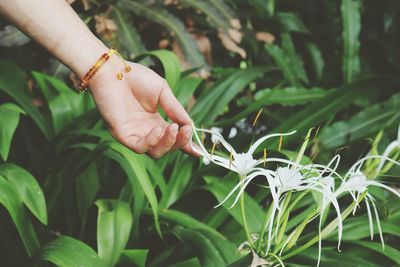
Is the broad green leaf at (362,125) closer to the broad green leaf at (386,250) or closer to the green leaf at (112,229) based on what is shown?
the broad green leaf at (386,250)

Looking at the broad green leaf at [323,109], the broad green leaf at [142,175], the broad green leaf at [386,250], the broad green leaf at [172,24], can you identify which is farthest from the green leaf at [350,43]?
the broad green leaf at [142,175]

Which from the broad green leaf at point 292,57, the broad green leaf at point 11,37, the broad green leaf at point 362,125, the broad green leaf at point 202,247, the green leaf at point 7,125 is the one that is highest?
the broad green leaf at point 11,37

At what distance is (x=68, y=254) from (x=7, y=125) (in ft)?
1.30

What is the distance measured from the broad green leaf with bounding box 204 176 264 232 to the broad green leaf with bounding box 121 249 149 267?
0.66 ft

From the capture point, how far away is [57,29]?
970 mm

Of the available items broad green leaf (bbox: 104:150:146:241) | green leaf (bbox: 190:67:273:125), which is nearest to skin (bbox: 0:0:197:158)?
broad green leaf (bbox: 104:150:146:241)

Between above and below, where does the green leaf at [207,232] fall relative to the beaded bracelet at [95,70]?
below

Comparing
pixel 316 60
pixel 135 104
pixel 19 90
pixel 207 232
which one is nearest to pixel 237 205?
pixel 207 232

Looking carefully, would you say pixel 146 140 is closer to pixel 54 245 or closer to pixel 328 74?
pixel 54 245

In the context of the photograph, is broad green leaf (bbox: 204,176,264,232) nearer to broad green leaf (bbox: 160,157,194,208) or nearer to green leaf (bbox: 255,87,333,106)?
broad green leaf (bbox: 160,157,194,208)

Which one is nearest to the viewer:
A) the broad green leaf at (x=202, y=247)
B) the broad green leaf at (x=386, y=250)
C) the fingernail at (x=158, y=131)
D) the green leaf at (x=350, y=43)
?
the fingernail at (x=158, y=131)

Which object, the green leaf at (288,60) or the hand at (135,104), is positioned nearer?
the hand at (135,104)

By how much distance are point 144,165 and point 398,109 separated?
0.93 meters

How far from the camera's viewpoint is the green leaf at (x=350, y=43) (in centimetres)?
213
